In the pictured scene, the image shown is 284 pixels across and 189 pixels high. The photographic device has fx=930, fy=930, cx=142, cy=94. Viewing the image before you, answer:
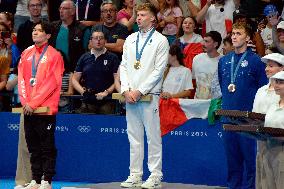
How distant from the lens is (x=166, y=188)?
12.5 metres

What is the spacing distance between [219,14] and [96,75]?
110 inches

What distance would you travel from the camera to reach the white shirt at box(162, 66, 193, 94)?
1442 cm

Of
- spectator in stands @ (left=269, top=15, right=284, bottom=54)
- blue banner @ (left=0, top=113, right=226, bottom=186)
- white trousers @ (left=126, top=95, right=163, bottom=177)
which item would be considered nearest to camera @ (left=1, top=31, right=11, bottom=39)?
blue banner @ (left=0, top=113, right=226, bottom=186)

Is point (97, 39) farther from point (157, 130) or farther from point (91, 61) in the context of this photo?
point (157, 130)

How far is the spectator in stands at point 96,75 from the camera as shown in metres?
14.7

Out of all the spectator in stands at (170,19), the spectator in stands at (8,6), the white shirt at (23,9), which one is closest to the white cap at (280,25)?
the spectator in stands at (170,19)

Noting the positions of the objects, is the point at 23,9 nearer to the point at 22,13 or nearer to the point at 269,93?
the point at 22,13

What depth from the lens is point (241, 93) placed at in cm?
1186

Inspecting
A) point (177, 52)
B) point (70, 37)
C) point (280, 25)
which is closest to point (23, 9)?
point (70, 37)

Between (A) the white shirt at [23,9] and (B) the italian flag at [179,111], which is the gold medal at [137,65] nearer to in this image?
(B) the italian flag at [179,111]

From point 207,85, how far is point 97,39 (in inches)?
74.3

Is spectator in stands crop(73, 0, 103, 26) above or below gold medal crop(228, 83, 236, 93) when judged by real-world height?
above

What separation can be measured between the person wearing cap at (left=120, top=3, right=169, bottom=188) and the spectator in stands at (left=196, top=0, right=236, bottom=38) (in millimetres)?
3899

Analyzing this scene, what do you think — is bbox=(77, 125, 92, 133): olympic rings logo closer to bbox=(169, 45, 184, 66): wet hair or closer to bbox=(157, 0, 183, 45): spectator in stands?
bbox=(169, 45, 184, 66): wet hair
